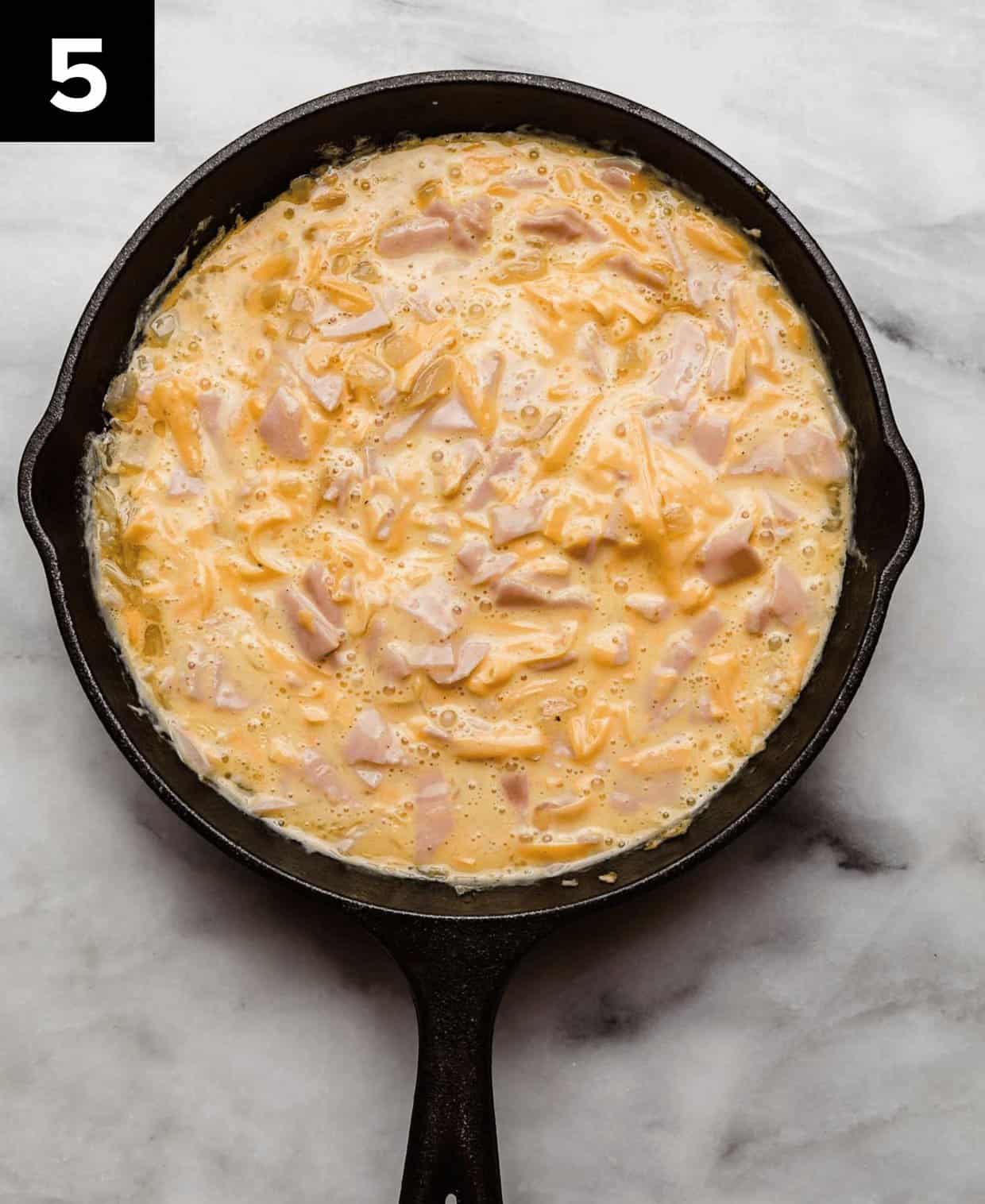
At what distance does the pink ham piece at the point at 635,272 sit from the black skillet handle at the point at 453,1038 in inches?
50.2

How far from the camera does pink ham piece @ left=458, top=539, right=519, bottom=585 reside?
2.67 m

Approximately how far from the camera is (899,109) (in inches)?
118

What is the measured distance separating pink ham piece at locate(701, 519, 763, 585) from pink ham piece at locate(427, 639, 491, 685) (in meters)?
0.45

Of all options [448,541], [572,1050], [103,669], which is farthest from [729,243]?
[572,1050]

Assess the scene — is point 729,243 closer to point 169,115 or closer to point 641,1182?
point 169,115

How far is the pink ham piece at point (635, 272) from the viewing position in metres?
2.77

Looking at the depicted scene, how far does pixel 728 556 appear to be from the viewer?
266cm

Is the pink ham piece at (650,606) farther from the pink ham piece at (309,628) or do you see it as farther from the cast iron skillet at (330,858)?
the pink ham piece at (309,628)

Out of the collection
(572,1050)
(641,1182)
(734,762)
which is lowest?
(641,1182)

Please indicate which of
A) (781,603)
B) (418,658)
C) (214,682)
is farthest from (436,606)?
(781,603)

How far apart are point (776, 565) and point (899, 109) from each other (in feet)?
3.58

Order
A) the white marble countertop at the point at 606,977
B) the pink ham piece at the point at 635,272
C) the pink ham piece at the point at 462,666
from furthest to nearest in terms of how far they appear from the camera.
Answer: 1. the white marble countertop at the point at 606,977
2. the pink ham piece at the point at 635,272
3. the pink ham piece at the point at 462,666

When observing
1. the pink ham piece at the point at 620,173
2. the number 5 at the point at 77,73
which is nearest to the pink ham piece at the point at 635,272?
the pink ham piece at the point at 620,173

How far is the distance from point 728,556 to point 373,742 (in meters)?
0.78
